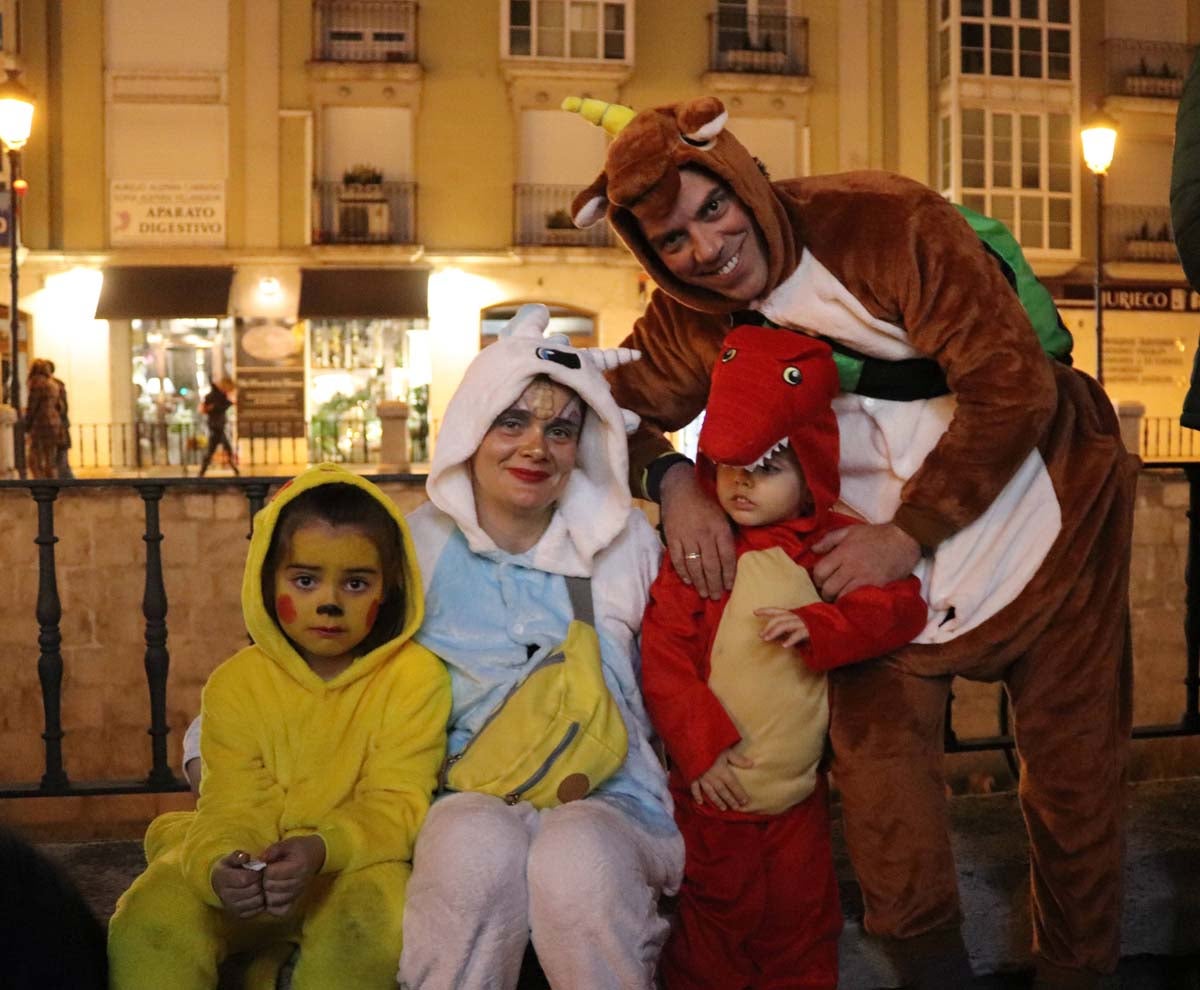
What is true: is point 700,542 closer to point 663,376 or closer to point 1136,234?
point 663,376

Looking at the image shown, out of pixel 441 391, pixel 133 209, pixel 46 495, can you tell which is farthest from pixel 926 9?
pixel 46 495

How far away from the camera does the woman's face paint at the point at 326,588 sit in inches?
89.1

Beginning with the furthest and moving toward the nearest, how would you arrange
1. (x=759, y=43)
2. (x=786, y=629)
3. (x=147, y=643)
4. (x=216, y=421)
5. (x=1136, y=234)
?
(x=1136, y=234), (x=759, y=43), (x=216, y=421), (x=147, y=643), (x=786, y=629)

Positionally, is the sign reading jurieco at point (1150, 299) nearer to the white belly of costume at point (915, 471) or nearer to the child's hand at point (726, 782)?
the white belly of costume at point (915, 471)

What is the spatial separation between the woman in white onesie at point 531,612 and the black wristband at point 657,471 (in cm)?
6

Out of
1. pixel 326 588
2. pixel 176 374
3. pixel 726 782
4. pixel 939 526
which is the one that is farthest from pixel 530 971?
pixel 176 374

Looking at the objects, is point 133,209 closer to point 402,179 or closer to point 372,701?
point 402,179

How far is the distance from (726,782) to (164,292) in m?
17.4

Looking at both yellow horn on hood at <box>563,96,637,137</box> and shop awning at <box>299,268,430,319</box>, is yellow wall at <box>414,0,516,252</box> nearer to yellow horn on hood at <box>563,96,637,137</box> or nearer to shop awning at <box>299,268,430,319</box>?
shop awning at <box>299,268,430,319</box>

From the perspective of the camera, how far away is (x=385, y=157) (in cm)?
1891

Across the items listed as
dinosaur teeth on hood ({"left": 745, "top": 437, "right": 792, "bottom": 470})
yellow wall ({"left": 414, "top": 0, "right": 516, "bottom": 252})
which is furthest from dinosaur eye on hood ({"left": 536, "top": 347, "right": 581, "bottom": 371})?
yellow wall ({"left": 414, "top": 0, "right": 516, "bottom": 252})

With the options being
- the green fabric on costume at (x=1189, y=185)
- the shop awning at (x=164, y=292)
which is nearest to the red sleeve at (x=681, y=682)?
the green fabric on costume at (x=1189, y=185)

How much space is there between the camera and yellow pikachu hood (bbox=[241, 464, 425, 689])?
2268mm

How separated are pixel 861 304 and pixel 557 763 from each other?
0.94 m
